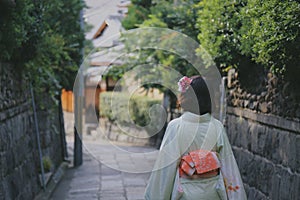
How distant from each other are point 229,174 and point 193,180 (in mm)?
312

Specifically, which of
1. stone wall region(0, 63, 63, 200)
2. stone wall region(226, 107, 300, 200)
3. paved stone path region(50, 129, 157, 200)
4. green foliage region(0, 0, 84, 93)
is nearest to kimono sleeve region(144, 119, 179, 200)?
stone wall region(226, 107, 300, 200)

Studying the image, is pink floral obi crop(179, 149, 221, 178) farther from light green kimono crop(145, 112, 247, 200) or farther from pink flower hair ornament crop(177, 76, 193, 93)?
pink flower hair ornament crop(177, 76, 193, 93)

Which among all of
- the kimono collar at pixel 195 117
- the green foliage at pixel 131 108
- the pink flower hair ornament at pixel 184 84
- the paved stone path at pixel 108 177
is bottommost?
the paved stone path at pixel 108 177

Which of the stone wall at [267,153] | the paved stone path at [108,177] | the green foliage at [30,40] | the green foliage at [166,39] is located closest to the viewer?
the stone wall at [267,153]

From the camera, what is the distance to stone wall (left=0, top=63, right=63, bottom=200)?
662cm

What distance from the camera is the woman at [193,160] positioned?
4422 millimetres

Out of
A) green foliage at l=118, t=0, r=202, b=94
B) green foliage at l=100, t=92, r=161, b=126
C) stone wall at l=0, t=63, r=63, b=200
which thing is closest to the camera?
stone wall at l=0, t=63, r=63, b=200

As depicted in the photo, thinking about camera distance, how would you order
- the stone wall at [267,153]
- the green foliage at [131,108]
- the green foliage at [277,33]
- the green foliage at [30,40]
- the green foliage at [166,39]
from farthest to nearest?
the green foliage at [131,108], the green foliage at [166,39], the green foliage at [30,40], the stone wall at [267,153], the green foliage at [277,33]

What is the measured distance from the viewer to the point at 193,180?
4441mm

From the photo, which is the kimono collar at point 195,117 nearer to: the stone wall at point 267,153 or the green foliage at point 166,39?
the stone wall at point 267,153

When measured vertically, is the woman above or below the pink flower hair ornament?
below

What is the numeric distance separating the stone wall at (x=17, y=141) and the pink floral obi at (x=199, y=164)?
2.55 m

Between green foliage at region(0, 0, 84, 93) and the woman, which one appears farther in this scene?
→ green foliage at region(0, 0, 84, 93)

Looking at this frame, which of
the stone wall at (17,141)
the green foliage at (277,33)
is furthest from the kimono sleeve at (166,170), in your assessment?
the stone wall at (17,141)
